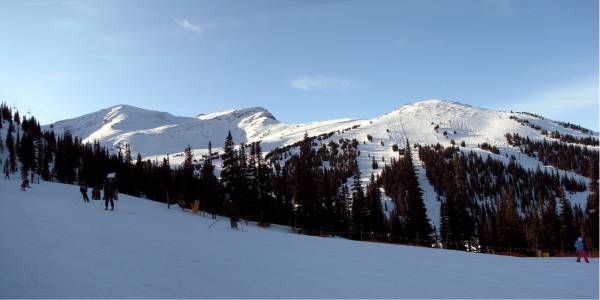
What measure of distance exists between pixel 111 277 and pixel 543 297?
949cm

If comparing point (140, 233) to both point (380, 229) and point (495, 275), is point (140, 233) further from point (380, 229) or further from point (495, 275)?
point (380, 229)

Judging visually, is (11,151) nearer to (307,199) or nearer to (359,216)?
(307,199)

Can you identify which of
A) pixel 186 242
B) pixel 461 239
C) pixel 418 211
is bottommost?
pixel 461 239

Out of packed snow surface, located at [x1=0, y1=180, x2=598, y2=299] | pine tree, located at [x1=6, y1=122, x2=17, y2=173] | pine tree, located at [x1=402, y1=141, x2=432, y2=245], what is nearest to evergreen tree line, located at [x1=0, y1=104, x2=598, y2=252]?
pine tree, located at [x1=402, y1=141, x2=432, y2=245]

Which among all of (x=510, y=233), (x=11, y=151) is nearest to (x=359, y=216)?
(x=510, y=233)

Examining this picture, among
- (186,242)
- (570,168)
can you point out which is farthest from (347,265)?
(570,168)

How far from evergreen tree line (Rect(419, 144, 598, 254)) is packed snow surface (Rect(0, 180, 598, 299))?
50.8 metres

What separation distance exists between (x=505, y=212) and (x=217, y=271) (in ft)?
239

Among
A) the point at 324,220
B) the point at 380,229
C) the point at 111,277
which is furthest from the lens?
the point at 380,229

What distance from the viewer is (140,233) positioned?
1393 cm

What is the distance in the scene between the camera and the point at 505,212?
6962 cm

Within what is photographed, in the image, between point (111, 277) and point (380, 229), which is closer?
point (111, 277)

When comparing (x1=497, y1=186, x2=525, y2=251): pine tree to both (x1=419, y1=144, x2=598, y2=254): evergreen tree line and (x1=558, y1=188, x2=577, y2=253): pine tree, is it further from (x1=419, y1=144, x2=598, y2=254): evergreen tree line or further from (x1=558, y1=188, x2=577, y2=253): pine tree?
(x1=558, y1=188, x2=577, y2=253): pine tree

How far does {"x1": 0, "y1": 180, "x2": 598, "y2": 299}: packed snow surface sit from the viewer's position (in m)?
7.00
